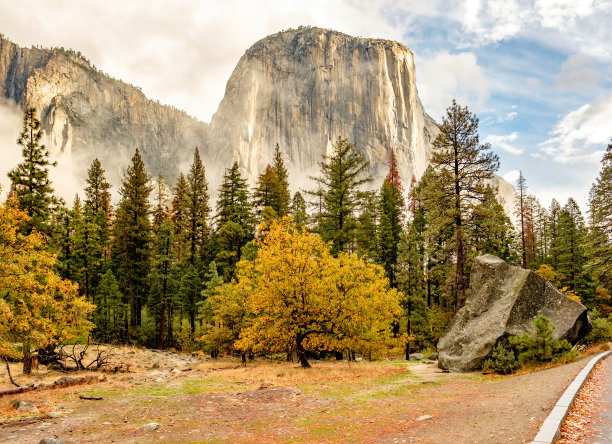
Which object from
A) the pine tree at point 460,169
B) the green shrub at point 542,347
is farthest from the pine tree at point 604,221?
the green shrub at point 542,347

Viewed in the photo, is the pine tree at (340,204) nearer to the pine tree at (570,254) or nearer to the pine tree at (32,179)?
the pine tree at (32,179)

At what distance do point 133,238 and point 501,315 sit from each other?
118 ft

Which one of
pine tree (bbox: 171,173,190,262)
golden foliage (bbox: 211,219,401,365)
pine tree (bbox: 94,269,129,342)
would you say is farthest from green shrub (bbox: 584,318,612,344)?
pine tree (bbox: 94,269,129,342)

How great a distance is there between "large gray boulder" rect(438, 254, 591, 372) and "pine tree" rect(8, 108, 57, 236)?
1104 inches

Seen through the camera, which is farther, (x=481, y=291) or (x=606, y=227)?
(x=606, y=227)

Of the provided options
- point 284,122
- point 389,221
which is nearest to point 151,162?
point 284,122

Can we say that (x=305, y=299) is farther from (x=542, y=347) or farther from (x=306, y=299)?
(x=542, y=347)

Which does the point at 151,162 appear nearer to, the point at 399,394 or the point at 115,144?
the point at 115,144

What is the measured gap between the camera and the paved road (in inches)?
224

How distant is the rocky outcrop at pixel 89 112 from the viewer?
146m

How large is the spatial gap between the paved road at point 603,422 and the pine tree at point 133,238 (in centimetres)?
3785

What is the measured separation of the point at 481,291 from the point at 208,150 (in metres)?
143

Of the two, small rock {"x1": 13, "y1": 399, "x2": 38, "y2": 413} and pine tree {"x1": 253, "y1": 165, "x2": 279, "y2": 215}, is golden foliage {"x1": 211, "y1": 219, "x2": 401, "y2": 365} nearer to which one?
small rock {"x1": 13, "y1": 399, "x2": 38, "y2": 413}

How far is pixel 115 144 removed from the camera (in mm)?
163625
